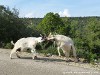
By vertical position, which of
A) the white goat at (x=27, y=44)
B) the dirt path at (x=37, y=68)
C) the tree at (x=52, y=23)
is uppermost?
→ the tree at (x=52, y=23)

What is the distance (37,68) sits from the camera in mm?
11930

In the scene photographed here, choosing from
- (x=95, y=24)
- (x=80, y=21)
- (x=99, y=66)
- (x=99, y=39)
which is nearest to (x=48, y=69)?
(x=99, y=66)

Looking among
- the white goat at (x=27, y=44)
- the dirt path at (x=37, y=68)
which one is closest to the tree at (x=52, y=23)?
the white goat at (x=27, y=44)

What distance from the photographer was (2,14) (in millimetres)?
19406

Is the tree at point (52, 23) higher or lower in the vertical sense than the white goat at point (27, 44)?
higher

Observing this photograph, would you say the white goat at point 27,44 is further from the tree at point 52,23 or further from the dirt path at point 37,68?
the tree at point 52,23

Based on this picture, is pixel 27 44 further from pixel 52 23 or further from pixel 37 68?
pixel 52 23

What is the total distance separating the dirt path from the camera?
450 inches

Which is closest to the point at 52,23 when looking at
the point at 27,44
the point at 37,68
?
the point at 27,44

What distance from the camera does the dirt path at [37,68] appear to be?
11437mm

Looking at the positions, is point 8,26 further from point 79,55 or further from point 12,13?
point 79,55

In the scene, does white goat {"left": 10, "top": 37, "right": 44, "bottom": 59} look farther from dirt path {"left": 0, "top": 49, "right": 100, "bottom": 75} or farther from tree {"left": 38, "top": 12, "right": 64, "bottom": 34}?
tree {"left": 38, "top": 12, "right": 64, "bottom": 34}

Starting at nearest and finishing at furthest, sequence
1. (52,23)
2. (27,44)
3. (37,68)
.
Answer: (37,68), (27,44), (52,23)

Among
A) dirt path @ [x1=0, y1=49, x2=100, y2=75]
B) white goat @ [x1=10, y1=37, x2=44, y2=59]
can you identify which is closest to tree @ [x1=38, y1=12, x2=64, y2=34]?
white goat @ [x1=10, y1=37, x2=44, y2=59]
